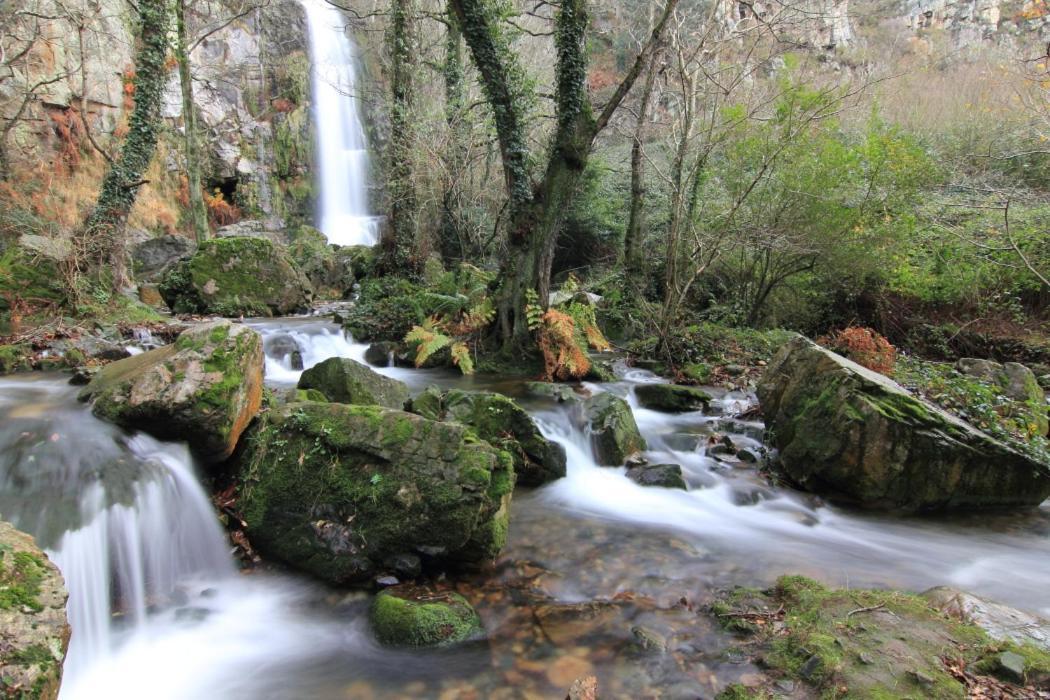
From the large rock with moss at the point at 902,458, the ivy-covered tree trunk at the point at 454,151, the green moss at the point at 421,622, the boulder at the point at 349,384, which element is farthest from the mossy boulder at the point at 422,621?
the ivy-covered tree trunk at the point at 454,151

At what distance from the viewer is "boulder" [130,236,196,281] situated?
1484 cm

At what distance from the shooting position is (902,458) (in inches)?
223

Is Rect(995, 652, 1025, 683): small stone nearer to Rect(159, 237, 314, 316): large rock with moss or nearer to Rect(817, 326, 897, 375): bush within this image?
Rect(817, 326, 897, 375): bush

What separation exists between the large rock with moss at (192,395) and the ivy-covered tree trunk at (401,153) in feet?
33.0

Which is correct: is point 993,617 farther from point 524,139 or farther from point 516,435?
point 524,139

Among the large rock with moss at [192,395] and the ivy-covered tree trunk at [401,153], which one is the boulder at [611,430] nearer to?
the large rock with moss at [192,395]

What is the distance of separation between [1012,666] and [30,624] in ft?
15.0

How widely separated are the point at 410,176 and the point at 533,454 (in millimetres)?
10206

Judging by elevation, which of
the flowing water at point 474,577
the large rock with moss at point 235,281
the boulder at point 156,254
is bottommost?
the flowing water at point 474,577

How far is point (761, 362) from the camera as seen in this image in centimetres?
1061

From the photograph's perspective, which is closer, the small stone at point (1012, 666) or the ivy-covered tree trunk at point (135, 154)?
the small stone at point (1012, 666)

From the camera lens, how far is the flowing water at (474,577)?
3424mm

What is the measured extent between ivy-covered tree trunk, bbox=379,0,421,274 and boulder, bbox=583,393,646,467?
9193mm

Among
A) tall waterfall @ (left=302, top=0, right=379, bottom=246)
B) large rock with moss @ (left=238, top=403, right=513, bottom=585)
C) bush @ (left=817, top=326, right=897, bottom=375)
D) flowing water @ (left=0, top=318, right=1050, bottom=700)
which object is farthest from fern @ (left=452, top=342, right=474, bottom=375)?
tall waterfall @ (left=302, top=0, right=379, bottom=246)
